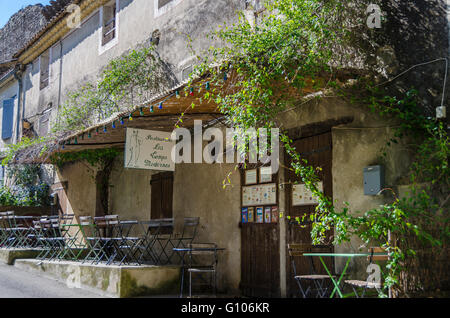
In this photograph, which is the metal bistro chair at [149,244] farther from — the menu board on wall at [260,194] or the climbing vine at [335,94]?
the climbing vine at [335,94]

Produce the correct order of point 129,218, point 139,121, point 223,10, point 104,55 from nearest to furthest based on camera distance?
point 139,121
point 223,10
point 129,218
point 104,55

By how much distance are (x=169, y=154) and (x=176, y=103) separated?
4.77ft

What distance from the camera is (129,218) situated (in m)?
11.4

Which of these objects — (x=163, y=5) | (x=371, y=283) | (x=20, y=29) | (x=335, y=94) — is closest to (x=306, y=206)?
(x=335, y=94)

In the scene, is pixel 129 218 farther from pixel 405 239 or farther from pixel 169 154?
pixel 405 239

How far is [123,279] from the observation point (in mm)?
7473

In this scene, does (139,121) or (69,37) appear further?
(69,37)

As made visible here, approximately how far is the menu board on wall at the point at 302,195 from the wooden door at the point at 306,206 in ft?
0.18

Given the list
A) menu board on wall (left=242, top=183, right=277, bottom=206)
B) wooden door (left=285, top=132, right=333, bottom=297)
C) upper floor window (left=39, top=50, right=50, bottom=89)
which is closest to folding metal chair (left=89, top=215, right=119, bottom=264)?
menu board on wall (left=242, top=183, right=277, bottom=206)

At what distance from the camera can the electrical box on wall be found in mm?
5930

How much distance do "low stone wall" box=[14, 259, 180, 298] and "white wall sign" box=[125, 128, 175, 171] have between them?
1600 millimetres

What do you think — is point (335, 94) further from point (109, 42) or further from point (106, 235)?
point (109, 42)

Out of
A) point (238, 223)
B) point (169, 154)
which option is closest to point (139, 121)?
point (169, 154)

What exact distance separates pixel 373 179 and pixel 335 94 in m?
1.22
